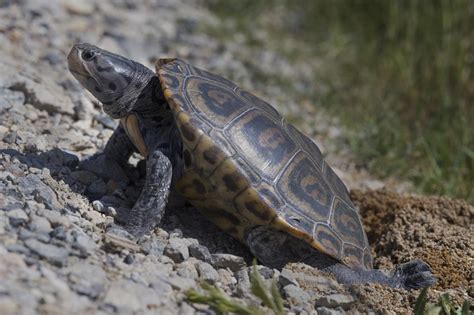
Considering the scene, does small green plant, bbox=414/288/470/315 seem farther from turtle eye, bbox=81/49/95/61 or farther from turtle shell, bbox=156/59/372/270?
turtle eye, bbox=81/49/95/61

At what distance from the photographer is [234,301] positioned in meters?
3.18

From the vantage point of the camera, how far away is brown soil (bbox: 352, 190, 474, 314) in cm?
390

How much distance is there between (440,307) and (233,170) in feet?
4.66

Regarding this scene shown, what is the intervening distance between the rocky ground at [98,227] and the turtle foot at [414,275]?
3.8 inches

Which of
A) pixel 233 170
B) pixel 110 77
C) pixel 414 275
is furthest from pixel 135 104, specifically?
pixel 414 275

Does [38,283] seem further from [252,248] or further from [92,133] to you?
[92,133]

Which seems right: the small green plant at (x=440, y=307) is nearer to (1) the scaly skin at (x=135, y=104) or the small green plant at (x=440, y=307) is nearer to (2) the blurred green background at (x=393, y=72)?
(1) the scaly skin at (x=135, y=104)

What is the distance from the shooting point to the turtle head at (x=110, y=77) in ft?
14.0

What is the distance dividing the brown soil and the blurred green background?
0.77 m

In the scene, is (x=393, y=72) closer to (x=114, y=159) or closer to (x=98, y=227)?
(x=114, y=159)

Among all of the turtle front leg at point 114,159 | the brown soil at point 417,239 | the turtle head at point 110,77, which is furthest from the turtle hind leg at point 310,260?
the turtle head at point 110,77

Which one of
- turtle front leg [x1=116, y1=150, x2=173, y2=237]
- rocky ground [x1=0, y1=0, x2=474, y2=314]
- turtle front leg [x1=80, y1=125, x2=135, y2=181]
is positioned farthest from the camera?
turtle front leg [x1=80, y1=125, x2=135, y2=181]

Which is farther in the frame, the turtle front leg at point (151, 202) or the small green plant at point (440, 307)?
the turtle front leg at point (151, 202)

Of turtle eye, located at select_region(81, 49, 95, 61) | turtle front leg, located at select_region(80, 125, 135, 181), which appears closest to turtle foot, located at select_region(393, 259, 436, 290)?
turtle front leg, located at select_region(80, 125, 135, 181)
